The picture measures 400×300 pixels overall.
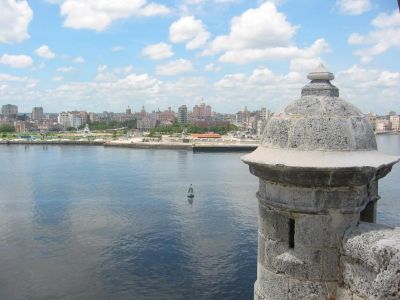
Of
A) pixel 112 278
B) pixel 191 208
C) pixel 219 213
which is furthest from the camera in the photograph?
pixel 191 208

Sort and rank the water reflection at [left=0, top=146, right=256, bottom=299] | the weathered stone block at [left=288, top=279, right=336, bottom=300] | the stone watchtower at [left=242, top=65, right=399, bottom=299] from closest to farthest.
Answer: the stone watchtower at [left=242, top=65, right=399, bottom=299], the weathered stone block at [left=288, top=279, right=336, bottom=300], the water reflection at [left=0, top=146, right=256, bottom=299]

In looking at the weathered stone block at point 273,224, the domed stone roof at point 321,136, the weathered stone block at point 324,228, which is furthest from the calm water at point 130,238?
the domed stone roof at point 321,136

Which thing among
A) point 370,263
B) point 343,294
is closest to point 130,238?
point 343,294

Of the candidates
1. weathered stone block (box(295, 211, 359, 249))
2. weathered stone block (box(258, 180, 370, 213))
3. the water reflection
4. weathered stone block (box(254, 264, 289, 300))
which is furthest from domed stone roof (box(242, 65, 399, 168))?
the water reflection

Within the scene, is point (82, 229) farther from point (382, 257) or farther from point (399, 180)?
point (399, 180)

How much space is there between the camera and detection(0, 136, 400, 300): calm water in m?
23.1

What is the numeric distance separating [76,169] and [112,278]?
50.3 meters

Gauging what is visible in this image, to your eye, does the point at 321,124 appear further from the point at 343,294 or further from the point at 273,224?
the point at 343,294

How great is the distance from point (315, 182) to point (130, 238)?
28.5 metres

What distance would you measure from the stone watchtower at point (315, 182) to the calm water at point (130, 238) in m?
19.2

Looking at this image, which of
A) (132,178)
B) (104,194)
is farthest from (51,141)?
(104,194)

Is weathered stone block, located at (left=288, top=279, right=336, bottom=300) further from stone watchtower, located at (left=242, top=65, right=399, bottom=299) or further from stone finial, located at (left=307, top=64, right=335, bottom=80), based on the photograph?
stone finial, located at (left=307, top=64, right=335, bottom=80)

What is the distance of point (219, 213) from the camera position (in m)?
37.7

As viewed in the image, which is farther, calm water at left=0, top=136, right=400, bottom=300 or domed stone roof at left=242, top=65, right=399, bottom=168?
calm water at left=0, top=136, right=400, bottom=300
